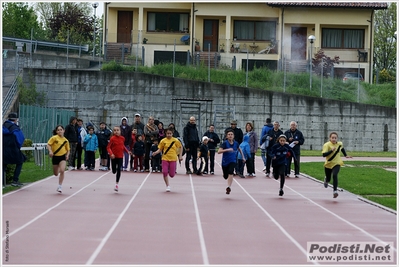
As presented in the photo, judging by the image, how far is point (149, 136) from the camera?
28.5 meters

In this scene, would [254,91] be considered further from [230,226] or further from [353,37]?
[230,226]

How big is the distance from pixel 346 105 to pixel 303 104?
229 centimetres

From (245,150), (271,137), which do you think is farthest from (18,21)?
(245,150)

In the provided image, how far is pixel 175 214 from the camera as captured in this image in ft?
54.3

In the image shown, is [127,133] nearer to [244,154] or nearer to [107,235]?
[244,154]

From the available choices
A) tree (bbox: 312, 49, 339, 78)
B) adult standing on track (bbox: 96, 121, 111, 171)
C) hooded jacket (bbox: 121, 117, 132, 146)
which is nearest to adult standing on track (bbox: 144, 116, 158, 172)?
hooded jacket (bbox: 121, 117, 132, 146)

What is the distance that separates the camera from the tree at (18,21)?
68.6 m

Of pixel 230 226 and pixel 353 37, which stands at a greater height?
pixel 353 37

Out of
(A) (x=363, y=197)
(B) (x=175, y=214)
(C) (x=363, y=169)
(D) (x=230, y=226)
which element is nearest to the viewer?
(D) (x=230, y=226)

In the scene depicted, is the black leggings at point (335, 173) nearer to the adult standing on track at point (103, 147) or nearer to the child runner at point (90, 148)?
the adult standing on track at point (103, 147)

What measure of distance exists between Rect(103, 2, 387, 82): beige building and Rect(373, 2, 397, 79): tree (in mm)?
18702

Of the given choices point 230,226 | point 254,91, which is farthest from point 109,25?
point 230,226

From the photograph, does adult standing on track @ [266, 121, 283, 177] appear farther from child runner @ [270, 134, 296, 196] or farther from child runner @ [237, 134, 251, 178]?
child runner @ [270, 134, 296, 196]

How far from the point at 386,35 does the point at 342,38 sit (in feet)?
63.5
